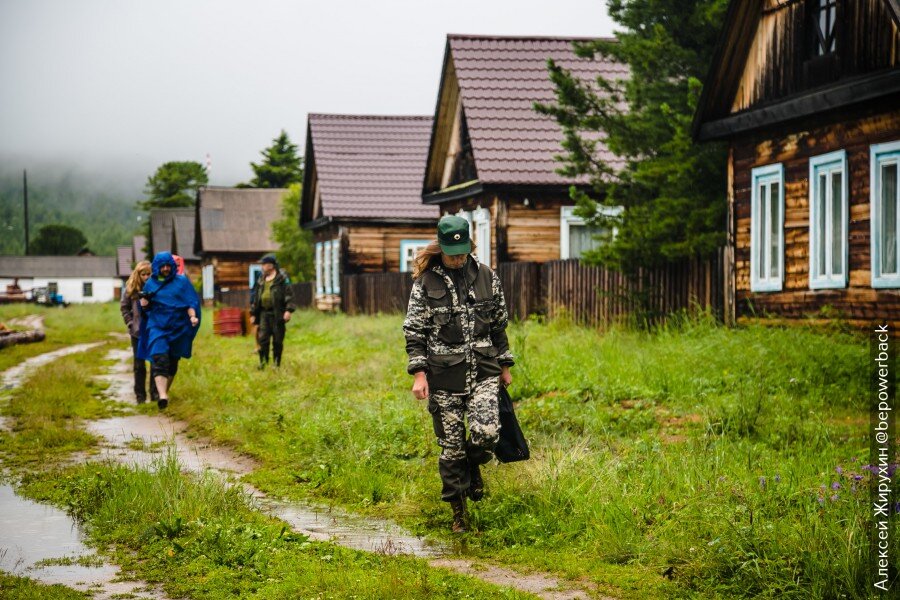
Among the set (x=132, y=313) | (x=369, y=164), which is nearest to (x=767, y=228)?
(x=132, y=313)

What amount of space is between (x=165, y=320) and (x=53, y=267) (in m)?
129

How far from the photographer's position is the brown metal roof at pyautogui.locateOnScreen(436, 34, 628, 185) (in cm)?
2514

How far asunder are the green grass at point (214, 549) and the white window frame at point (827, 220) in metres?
9.25

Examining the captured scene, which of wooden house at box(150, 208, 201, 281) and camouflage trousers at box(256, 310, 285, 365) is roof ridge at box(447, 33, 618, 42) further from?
wooden house at box(150, 208, 201, 281)

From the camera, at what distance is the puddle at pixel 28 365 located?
16.5 meters

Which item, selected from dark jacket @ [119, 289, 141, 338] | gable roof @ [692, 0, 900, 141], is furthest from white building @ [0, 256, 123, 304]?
gable roof @ [692, 0, 900, 141]

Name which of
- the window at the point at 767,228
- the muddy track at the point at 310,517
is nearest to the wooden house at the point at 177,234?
the window at the point at 767,228

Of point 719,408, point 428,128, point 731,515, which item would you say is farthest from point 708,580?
point 428,128

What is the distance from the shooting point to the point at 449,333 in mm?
7141

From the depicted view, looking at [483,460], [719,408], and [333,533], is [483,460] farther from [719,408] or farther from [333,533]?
[719,408]

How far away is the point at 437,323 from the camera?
23.4ft

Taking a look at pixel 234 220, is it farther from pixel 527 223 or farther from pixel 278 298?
pixel 278 298

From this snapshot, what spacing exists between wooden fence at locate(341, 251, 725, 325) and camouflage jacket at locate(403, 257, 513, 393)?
29.9ft

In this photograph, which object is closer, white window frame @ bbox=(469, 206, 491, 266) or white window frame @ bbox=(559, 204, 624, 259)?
white window frame @ bbox=(559, 204, 624, 259)
